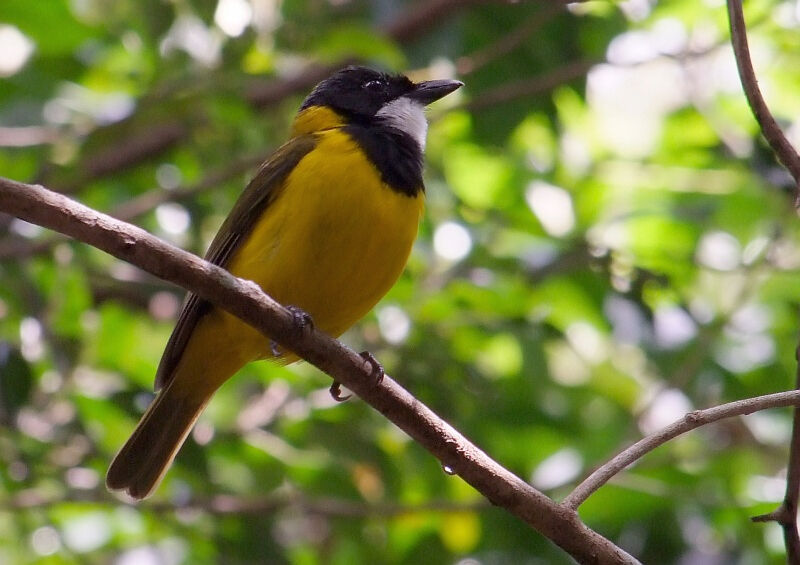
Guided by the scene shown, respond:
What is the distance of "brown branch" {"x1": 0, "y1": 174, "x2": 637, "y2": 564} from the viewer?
253 cm

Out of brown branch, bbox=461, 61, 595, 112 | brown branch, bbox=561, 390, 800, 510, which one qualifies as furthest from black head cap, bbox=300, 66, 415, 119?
brown branch, bbox=561, 390, 800, 510

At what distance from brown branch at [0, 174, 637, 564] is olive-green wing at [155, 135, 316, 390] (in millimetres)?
1099

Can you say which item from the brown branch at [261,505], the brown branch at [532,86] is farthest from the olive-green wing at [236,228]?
the brown branch at [532,86]

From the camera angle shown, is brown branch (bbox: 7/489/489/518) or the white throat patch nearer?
the white throat patch

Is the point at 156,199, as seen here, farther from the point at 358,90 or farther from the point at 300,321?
the point at 300,321

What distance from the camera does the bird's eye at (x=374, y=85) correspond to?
4.81 metres

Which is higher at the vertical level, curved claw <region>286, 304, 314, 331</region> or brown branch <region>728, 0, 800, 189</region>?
brown branch <region>728, 0, 800, 189</region>

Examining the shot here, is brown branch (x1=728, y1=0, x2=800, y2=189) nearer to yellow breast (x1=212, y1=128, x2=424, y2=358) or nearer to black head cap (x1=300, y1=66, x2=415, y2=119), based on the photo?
yellow breast (x1=212, y1=128, x2=424, y2=358)

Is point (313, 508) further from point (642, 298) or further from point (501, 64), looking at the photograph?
point (501, 64)

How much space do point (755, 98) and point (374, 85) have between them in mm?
2361

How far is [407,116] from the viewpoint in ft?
15.0

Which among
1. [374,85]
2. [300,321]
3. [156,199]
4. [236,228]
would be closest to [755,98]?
[300,321]

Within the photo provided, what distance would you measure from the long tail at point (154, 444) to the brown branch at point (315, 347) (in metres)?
1.38

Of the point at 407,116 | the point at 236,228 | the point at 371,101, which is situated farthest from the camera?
the point at 371,101
